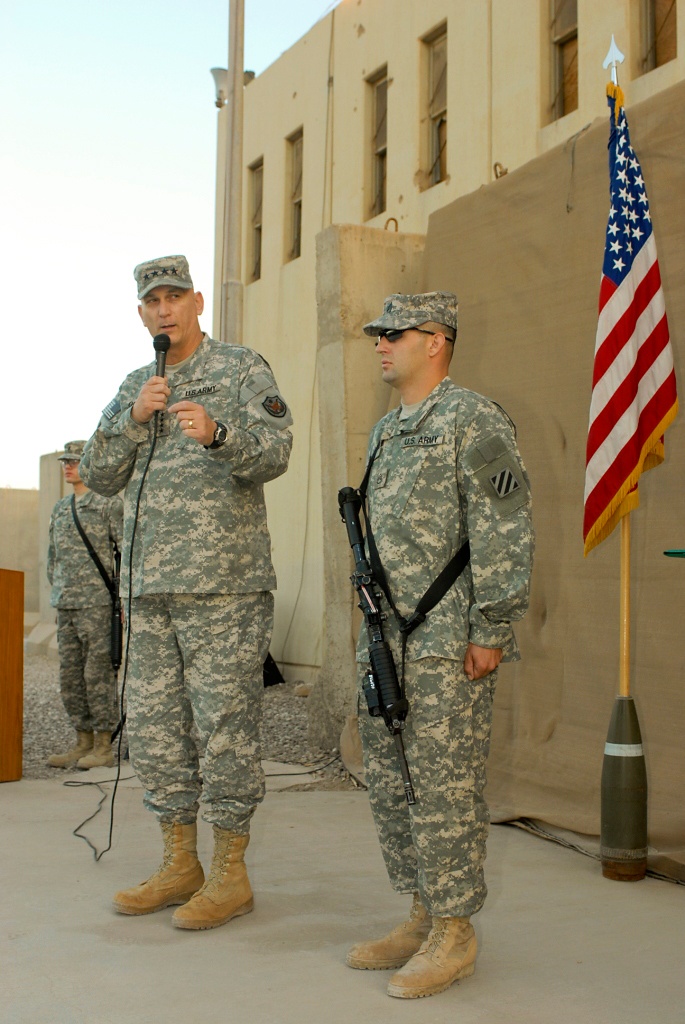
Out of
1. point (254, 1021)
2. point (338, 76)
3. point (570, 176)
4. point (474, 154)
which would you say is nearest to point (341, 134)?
point (338, 76)

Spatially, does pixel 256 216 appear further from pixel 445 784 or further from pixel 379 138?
pixel 445 784

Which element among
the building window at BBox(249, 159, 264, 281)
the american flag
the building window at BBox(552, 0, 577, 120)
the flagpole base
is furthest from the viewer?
the building window at BBox(249, 159, 264, 281)

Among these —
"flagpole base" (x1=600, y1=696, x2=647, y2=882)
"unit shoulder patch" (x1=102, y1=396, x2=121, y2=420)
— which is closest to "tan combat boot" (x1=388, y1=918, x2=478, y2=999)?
"flagpole base" (x1=600, y1=696, x2=647, y2=882)

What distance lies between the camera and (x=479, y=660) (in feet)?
9.68

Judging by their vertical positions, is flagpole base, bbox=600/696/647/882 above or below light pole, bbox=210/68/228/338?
below

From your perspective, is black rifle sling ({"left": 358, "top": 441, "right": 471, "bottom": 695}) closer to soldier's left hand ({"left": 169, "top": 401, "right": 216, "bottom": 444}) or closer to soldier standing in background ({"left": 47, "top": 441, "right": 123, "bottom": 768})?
soldier's left hand ({"left": 169, "top": 401, "right": 216, "bottom": 444})

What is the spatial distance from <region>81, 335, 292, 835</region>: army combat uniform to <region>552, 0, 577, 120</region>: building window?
19.6ft

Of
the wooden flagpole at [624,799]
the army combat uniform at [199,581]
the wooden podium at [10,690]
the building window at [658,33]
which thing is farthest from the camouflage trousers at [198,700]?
the building window at [658,33]

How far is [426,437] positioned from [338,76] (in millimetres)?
9855

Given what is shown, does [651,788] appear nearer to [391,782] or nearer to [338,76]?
[391,782]

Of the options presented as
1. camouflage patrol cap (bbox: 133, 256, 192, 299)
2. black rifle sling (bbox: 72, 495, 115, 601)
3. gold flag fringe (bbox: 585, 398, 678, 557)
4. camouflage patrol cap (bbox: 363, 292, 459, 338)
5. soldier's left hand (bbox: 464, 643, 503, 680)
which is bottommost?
soldier's left hand (bbox: 464, 643, 503, 680)

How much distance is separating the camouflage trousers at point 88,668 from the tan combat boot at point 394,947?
12.8 ft

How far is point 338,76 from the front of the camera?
11.9m

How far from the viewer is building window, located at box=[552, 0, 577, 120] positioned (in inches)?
339
